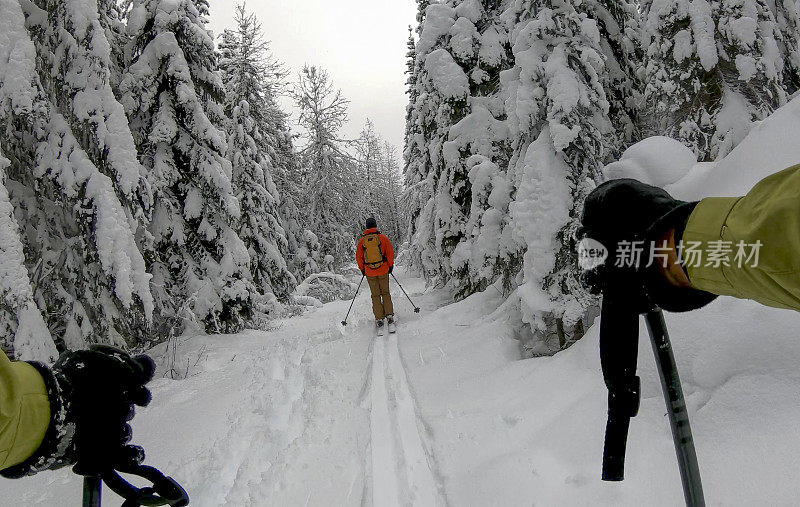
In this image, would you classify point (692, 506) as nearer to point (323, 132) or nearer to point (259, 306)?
point (259, 306)

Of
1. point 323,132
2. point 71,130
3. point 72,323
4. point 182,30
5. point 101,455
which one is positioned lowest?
point 72,323

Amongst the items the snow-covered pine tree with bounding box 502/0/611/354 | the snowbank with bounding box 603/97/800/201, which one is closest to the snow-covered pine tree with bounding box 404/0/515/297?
the snow-covered pine tree with bounding box 502/0/611/354

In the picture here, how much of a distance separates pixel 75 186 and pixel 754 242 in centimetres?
877

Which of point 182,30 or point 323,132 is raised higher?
point 323,132

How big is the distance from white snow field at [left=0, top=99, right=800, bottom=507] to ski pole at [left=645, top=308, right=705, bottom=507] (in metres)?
1.11

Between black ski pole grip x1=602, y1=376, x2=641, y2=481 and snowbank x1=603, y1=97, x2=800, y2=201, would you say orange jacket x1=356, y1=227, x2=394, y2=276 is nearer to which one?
snowbank x1=603, y1=97, x2=800, y2=201

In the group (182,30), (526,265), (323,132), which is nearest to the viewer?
(526,265)

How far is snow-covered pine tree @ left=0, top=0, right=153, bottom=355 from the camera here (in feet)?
22.9

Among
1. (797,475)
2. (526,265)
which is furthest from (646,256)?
(526,265)

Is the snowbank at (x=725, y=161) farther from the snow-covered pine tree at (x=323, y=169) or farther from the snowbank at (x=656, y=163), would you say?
the snow-covered pine tree at (x=323, y=169)

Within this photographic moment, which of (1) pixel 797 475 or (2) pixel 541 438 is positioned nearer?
(1) pixel 797 475

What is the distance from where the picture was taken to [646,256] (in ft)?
4.01

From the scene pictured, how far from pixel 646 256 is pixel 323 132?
1188 inches

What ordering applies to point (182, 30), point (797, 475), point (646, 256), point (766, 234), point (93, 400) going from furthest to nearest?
point (182, 30), point (797, 475), point (93, 400), point (646, 256), point (766, 234)
